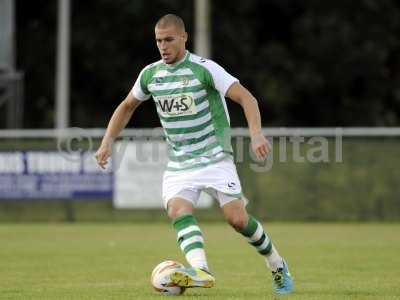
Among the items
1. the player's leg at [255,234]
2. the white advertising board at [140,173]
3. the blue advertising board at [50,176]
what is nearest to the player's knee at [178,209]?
the player's leg at [255,234]

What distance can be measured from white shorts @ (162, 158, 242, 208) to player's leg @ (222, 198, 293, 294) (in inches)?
1.8

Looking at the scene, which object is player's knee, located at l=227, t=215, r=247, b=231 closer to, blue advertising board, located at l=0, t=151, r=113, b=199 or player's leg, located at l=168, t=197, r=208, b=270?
player's leg, located at l=168, t=197, r=208, b=270

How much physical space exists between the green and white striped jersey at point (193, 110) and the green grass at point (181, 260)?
1.16m

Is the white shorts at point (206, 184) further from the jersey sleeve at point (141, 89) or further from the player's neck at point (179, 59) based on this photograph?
the player's neck at point (179, 59)

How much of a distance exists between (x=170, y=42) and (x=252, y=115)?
0.89 m

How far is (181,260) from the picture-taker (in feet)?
43.8

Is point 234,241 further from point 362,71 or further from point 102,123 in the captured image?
point 362,71

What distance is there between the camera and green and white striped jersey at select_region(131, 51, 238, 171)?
29.5ft

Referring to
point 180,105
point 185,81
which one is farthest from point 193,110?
point 185,81

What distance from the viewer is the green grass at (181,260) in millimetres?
9539

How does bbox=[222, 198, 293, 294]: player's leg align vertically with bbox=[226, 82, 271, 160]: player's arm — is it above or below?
below

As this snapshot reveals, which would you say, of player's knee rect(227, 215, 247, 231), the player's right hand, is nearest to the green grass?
player's knee rect(227, 215, 247, 231)

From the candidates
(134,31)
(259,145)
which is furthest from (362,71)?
(259,145)

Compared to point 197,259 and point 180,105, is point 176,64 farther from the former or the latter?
point 197,259
